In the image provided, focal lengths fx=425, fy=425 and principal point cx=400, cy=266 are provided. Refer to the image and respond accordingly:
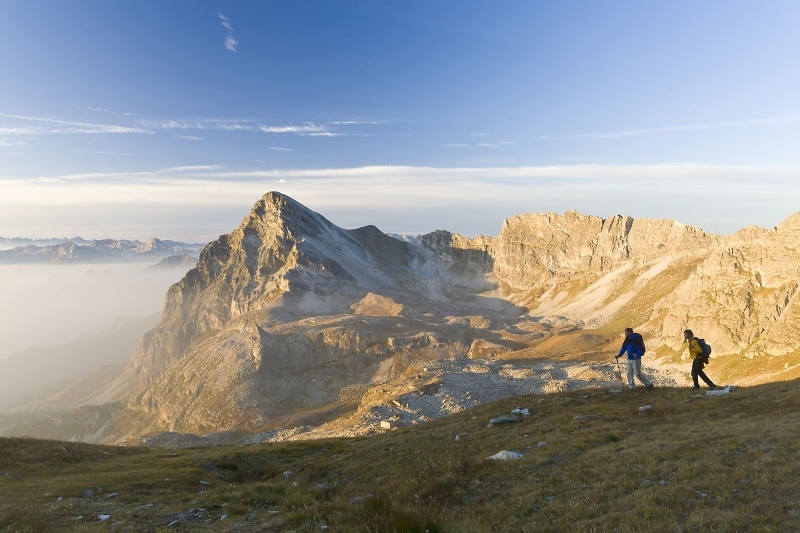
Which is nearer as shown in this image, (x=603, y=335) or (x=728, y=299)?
(x=728, y=299)

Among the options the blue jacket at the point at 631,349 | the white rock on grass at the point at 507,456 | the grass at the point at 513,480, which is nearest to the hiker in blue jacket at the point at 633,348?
the blue jacket at the point at 631,349

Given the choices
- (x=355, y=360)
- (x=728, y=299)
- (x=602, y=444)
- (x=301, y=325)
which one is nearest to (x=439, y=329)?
(x=355, y=360)

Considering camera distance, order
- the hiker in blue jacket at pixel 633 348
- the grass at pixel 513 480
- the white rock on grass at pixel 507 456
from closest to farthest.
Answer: the grass at pixel 513 480 < the white rock on grass at pixel 507 456 < the hiker in blue jacket at pixel 633 348

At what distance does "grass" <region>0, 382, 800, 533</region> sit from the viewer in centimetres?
1134

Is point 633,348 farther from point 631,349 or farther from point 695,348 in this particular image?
point 695,348

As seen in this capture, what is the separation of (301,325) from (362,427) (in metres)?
104

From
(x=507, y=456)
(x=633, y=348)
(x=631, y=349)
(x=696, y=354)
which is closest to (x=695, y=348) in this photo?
(x=696, y=354)

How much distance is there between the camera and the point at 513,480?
1681 centimetres

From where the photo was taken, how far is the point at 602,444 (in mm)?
19781

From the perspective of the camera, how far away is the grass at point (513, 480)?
1134 centimetres

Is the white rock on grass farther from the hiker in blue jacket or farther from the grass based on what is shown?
the hiker in blue jacket

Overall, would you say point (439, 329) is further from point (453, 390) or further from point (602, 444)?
point (602, 444)

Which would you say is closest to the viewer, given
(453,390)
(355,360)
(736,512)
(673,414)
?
(736,512)

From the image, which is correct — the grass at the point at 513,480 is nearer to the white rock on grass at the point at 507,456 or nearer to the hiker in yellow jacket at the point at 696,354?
the white rock on grass at the point at 507,456
